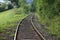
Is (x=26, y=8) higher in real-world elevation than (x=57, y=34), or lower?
lower

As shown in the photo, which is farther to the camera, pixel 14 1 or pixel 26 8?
pixel 14 1

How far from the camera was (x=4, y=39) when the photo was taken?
516 inches

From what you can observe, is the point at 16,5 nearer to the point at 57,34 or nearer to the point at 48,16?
the point at 48,16

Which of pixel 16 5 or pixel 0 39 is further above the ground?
pixel 0 39

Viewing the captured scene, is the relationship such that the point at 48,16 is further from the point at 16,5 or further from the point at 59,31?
the point at 16,5

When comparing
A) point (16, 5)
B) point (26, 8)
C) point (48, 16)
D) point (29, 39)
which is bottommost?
point (16, 5)

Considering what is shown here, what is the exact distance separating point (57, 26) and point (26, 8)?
166ft

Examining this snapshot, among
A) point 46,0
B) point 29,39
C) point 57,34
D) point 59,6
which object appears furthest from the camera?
point 46,0

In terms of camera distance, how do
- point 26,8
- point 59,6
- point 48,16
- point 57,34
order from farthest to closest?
1. point 26,8
2. point 48,16
3. point 59,6
4. point 57,34

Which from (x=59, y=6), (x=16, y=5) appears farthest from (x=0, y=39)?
(x=16, y=5)

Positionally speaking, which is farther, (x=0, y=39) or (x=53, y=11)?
(x=53, y=11)

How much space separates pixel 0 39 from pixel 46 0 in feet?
40.2

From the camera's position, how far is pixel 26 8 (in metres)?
66.0

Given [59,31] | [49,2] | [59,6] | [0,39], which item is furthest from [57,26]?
[49,2]
